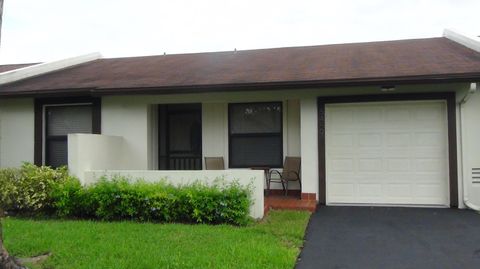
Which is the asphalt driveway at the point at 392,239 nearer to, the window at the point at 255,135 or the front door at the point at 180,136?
the window at the point at 255,135

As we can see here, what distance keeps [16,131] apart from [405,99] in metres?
8.85

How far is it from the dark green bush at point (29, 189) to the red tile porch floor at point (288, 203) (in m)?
3.89

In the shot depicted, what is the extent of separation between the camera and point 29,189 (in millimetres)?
8406

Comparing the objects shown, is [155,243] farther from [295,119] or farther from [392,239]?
[295,119]

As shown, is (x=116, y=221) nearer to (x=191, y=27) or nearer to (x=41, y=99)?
(x=41, y=99)

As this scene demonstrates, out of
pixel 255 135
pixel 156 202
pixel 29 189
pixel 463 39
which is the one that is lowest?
pixel 156 202

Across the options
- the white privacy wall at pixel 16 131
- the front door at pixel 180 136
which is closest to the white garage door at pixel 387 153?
the front door at pixel 180 136

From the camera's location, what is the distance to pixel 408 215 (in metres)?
8.52

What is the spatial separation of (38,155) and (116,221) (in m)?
4.08

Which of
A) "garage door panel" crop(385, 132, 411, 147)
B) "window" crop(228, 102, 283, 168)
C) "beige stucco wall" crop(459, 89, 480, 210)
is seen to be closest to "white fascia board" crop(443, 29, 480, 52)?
"beige stucco wall" crop(459, 89, 480, 210)

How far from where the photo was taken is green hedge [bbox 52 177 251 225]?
25.1ft

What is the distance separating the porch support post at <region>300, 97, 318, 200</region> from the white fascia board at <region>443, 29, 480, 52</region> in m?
4.14

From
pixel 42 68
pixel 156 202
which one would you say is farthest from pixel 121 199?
pixel 42 68

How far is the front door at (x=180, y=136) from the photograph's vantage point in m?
11.4
